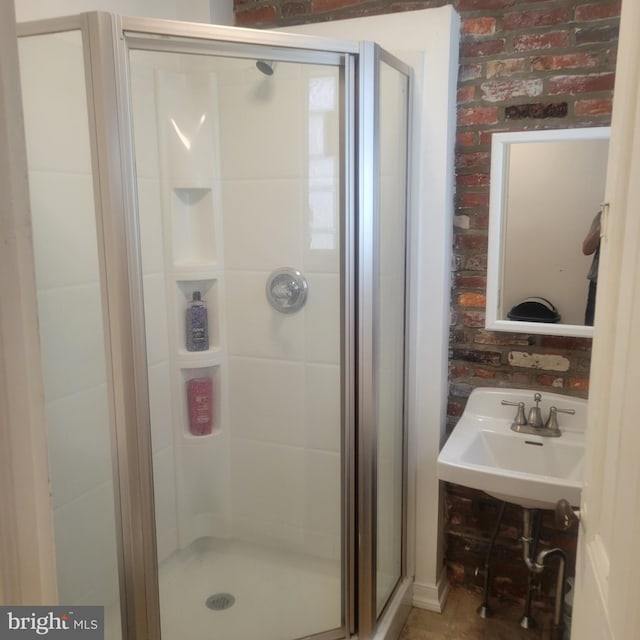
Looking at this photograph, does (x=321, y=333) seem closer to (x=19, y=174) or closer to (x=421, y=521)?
(x=421, y=521)

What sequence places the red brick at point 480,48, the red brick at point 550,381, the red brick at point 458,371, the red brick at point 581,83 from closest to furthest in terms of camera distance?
the red brick at point 581,83 < the red brick at point 480,48 < the red brick at point 550,381 < the red brick at point 458,371

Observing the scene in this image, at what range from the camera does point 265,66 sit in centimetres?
173

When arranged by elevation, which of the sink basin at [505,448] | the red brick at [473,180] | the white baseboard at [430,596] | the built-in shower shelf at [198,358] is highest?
the red brick at [473,180]

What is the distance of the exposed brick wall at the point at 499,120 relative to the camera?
69.5 inches

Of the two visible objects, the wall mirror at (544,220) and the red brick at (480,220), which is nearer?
the wall mirror at (544,220)

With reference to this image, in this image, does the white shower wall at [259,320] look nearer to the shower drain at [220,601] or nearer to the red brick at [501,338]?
the shower drain at [220,601]

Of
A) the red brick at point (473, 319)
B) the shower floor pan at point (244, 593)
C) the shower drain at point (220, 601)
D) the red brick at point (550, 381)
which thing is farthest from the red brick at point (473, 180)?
the shower drain at point (220, 601)

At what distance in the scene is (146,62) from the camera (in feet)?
4.97

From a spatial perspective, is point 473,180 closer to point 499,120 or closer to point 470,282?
point 499,120

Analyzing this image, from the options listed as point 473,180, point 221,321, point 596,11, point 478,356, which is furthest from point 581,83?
point 221,321

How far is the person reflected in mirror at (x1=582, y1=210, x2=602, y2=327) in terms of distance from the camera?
178 centimetres

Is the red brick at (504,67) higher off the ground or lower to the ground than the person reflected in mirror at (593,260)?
higher

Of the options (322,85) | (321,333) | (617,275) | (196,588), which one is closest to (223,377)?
(321,333)

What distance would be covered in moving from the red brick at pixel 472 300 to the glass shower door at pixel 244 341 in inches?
19.5
